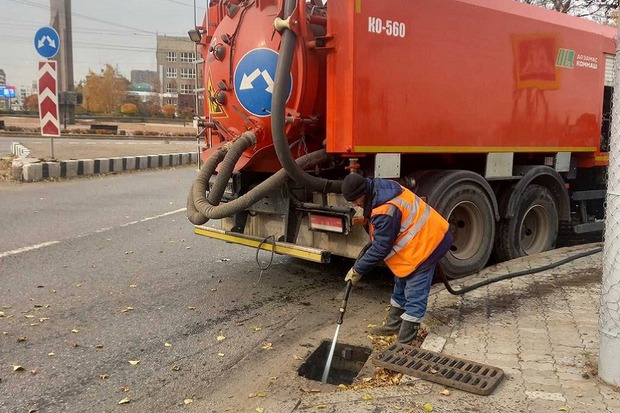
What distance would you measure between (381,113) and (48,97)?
36.2 feet

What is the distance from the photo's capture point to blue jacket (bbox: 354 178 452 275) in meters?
3.87

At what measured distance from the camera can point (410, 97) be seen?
4.95 meters

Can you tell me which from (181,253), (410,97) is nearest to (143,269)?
(181,253)

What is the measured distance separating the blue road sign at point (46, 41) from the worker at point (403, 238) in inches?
453

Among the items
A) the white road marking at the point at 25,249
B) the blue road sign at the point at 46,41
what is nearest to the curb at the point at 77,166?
the blue road sign at the point at 46,41

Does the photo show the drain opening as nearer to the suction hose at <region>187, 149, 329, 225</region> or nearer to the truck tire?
the suction hose at <region>187, 149, 329, 225</region>

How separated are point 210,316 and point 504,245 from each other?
337cm

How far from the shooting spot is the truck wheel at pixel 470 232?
559 centimetres

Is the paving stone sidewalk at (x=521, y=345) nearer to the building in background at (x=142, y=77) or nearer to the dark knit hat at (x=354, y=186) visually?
the dark knit hat at (x=354, y=186)

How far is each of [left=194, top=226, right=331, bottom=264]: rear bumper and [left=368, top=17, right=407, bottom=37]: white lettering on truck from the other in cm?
190

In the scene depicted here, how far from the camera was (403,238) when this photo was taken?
3.99m

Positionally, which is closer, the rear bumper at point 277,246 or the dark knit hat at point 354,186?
the dark knit hat at point 354,186

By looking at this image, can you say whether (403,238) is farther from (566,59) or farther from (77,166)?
(77,166)

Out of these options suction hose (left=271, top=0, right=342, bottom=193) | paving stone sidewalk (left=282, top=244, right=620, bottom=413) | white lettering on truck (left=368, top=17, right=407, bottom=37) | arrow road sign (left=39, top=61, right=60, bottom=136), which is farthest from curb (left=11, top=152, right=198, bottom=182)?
paving stone sidewalk (left=282, top=244, right=620, bottom=413)
